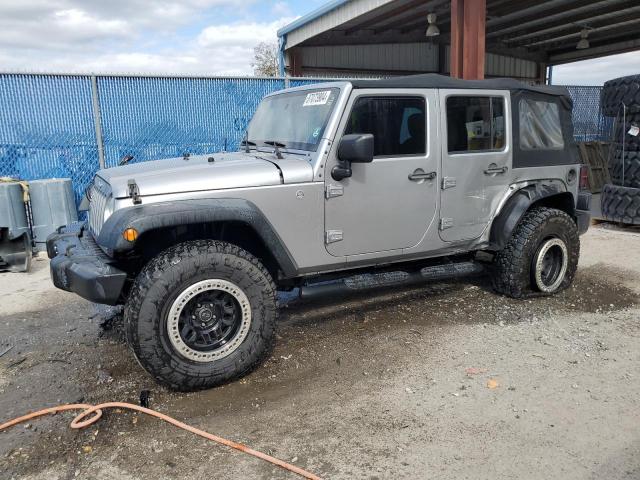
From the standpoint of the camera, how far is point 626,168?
8133mm

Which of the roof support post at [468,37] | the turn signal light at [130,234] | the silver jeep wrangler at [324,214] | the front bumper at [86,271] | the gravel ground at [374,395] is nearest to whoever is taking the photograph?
the gravel ground at [374,395]

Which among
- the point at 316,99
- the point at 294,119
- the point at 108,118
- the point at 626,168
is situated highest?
the point at 108,118

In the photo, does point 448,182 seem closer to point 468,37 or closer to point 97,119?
point 97,119

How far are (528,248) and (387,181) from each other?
1.73 metres

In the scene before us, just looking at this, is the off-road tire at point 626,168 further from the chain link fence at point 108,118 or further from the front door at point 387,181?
the chain link fence at point 108,118

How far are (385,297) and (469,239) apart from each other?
1058mm

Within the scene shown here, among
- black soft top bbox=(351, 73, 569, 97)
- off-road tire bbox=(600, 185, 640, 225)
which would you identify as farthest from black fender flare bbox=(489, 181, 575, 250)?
off-road tire bbox=(600, 185, 640, 225)

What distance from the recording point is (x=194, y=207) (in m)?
3.30

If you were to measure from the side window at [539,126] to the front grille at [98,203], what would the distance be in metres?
3.54

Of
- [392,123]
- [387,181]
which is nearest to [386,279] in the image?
[387,181]

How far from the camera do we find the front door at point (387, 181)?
12.7 feet

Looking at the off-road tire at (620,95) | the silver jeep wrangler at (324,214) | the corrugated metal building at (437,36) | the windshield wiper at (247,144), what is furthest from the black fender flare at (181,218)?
the corrugated metal building at (437,36)

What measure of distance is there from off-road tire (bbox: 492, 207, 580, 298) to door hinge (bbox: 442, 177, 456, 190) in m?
0.96

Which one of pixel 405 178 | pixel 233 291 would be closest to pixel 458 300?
pixel 405 178
